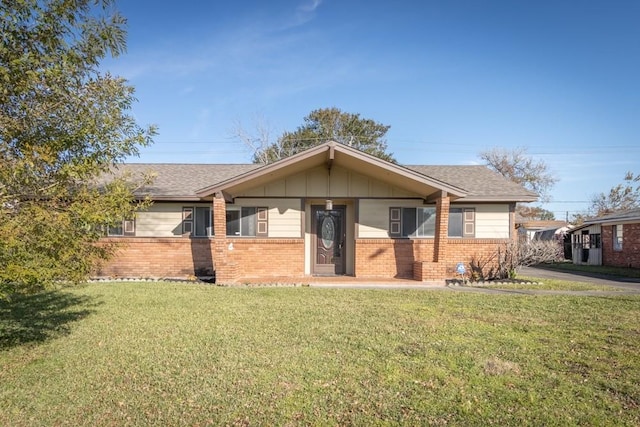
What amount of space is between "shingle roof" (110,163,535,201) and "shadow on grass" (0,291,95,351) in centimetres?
412

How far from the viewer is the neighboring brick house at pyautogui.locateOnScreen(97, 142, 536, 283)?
13096 mm

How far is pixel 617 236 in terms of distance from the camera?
21.2m

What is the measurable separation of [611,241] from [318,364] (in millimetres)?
22641

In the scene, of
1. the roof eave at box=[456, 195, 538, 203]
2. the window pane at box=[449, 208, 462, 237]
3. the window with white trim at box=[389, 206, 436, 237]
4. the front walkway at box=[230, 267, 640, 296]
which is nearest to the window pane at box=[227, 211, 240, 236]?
the front walkway at box=[230, 267, 640, 296]

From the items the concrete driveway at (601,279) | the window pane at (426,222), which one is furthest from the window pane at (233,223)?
the concrete driveway at (601,279)

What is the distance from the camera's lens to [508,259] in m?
13.0

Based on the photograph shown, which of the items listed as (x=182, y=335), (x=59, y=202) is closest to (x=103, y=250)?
(x=59, y=202)

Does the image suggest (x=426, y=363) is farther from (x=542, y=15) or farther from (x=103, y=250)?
(x=542, y=15)

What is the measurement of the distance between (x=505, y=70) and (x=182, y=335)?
1651 centimetres

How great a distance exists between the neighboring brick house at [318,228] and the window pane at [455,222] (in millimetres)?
33

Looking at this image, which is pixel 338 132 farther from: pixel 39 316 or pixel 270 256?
pixel 39 316

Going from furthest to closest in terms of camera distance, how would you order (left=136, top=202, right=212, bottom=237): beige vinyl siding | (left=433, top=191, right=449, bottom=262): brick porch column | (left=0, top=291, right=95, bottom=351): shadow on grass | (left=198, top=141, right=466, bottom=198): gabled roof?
(left=136, top=202, right=212, bottom=237): beige vinyl siding
(left=433, top=191, right=449, bottom=262): brick porch column
(left=198, top=141, right=466, bottom=198): gabled roof
(left=0, top=291, right=95, bottom=351): shadow on grass

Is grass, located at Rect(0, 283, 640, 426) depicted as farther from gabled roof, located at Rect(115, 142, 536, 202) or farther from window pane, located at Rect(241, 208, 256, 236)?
window pane, located at Rect(241, 208, 256, 236)

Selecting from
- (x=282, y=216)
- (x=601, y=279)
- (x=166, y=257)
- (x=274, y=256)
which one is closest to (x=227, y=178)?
(x=282, y=216)
